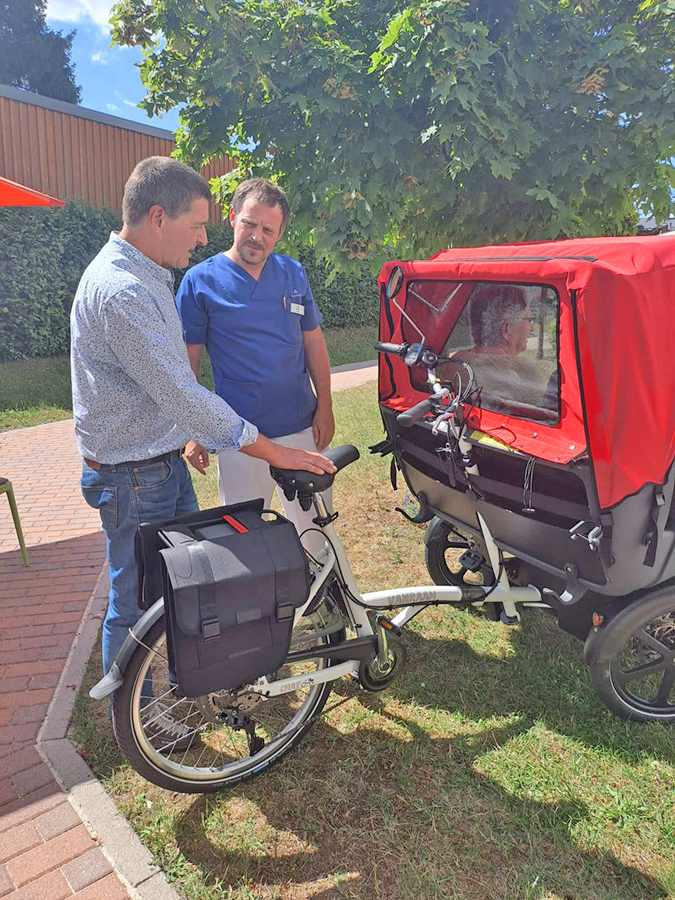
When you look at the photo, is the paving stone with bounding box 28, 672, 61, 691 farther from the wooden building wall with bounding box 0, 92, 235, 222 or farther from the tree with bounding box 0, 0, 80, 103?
the tree with bounding box 0, 0, 80, 103

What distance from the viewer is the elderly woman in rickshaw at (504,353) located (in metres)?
2.58

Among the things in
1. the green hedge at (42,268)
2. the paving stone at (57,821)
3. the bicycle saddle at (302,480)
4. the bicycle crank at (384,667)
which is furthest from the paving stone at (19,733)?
the green hedge at (42,268)

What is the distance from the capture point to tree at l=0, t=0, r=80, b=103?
24.1 meters

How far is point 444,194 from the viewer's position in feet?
13.8

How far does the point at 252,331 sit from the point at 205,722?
5.61 feet

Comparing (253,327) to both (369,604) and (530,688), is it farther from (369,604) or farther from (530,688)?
(530,688)

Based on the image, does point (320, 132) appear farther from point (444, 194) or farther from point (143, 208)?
point (143, 208)

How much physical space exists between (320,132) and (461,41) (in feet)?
3.12

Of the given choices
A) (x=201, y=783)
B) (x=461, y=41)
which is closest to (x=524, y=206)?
(x=461, y=41)

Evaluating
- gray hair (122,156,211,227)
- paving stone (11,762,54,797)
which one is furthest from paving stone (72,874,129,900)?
gray hair (122,156,211,227)

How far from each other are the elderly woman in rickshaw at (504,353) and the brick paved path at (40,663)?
2.31 metres

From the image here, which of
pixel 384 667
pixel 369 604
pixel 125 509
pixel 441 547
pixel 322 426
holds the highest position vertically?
pixel 322 426

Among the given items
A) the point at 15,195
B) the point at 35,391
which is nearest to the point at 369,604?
the point at 15,195

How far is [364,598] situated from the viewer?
2.68m
